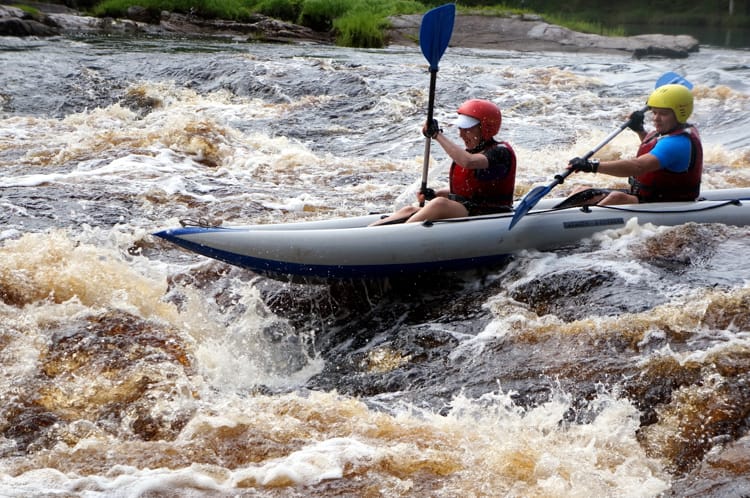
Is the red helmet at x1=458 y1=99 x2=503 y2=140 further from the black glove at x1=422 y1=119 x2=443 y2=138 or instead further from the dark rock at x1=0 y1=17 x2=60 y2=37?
the dark rock at x1=0 y1=17 x2=60 y2=37

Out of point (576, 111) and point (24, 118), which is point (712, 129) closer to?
point (576, 111)

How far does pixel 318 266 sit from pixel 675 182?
8.07ft

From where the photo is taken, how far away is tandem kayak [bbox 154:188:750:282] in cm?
451

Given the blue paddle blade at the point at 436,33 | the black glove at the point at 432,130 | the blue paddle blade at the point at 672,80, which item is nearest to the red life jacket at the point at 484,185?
the black glove at the point at 432,130

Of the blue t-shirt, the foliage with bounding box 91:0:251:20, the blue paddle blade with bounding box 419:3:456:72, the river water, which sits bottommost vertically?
the river water

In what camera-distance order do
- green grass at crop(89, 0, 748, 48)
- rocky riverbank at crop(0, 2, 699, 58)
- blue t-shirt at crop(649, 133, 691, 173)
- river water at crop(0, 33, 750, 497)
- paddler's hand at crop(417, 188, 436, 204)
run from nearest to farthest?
river water at crop(0, 33, 750, 497)
blue t-shirt at crop(649, 133, 691, 173)
paddler's hand at crop(417, 188, 436, 204)
rocky riverbank at crop(0, 2, 699, 58)
green grass at crop(89, 0, 748, 48)

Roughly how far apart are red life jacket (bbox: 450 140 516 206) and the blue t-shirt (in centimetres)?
99

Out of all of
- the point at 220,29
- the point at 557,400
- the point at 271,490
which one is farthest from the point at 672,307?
the point at 220,29

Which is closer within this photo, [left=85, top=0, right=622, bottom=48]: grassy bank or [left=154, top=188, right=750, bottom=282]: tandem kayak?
[left=154, top=188, right=750, bottom=282]: tandem kayak

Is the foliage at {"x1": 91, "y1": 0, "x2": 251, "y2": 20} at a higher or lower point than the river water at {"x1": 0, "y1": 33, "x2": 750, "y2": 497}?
higher

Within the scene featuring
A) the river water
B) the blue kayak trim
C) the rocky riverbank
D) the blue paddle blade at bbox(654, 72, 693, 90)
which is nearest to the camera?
the river water

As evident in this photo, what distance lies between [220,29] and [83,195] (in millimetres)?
16155

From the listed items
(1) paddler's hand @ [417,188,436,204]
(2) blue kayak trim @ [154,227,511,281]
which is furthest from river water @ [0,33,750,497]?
→ (1) paddler's hand @ [417,188,436,204]

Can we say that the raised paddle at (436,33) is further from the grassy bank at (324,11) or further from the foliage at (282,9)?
the foliage at (282,9)
